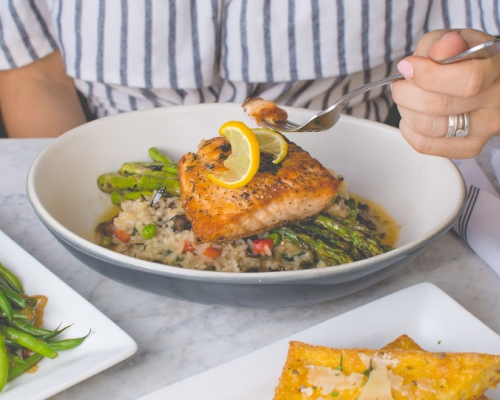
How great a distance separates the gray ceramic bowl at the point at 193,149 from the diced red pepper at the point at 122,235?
0.40ft

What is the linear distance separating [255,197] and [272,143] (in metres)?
0.27

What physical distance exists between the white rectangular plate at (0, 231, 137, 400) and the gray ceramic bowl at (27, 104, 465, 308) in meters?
0.12

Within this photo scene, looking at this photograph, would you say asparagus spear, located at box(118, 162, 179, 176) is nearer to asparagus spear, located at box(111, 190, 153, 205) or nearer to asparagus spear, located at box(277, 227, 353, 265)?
asparagus spear, located at box(111, 190, 153, 205)

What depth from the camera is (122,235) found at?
6.46 feet

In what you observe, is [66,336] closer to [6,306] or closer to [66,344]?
[66,344]

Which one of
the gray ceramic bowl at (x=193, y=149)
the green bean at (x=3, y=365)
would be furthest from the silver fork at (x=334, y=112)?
the green bean at (x=3, y=365)

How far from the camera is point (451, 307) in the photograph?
154 centimetres

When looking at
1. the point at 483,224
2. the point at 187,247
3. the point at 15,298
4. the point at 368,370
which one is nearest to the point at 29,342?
the point at 15,298

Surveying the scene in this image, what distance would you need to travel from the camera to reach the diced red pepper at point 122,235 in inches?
77.1

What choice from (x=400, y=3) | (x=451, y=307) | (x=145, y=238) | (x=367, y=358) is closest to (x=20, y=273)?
(x=145, y=238)

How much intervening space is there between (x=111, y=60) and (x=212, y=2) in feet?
1.84

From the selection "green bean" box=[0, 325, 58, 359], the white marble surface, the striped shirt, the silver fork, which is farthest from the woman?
"green bean" box=[0, 325, 58, 359]

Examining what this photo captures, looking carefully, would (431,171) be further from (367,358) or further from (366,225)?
(367,358)

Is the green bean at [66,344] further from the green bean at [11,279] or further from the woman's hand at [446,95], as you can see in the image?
the woman's hand at [446,95]
